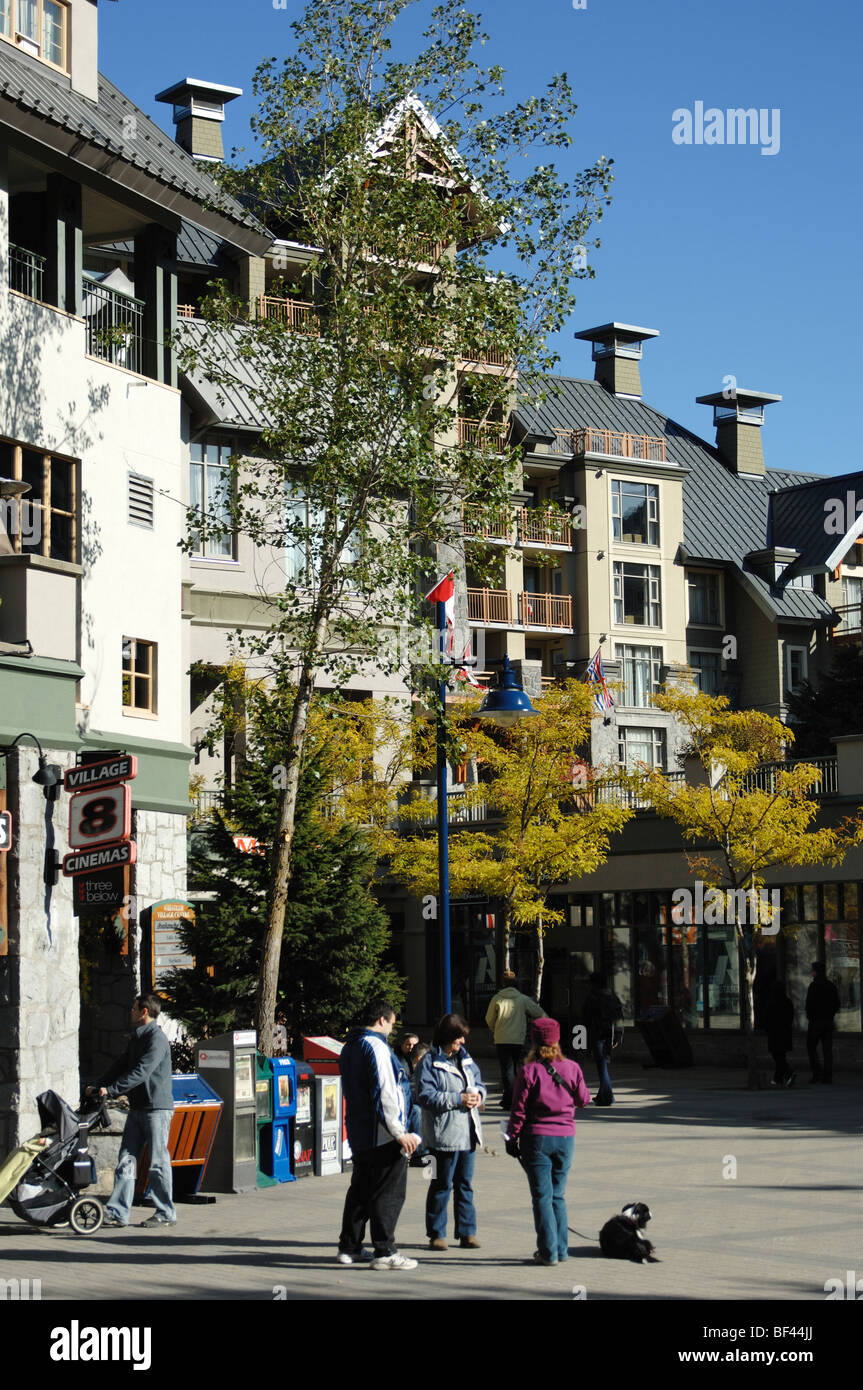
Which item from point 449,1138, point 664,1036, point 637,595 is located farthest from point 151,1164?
point 637,595

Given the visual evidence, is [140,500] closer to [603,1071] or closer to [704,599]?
[603,1071]

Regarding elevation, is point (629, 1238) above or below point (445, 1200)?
below

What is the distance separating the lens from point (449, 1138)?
12.2 m

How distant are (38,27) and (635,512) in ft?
116

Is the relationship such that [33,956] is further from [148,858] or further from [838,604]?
[838,604]

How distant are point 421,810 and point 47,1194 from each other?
2305 cm

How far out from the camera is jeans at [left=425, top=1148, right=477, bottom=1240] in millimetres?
12180

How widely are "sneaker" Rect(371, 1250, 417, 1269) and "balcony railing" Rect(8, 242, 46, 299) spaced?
39.6ft

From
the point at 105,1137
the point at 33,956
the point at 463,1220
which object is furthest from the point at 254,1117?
the point at 463,1220

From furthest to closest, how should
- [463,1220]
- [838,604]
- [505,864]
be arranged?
[838,604], [505,864], [463,1220]

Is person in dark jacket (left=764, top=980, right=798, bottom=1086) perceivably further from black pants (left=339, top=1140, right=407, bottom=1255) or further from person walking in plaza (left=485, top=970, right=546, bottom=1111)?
black pants (left=339, top=1140, right=407, bottom=1255)

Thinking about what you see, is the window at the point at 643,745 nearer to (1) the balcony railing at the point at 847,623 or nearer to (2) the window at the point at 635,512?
(2) the window at the point at 635,512

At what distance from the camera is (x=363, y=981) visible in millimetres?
22391
